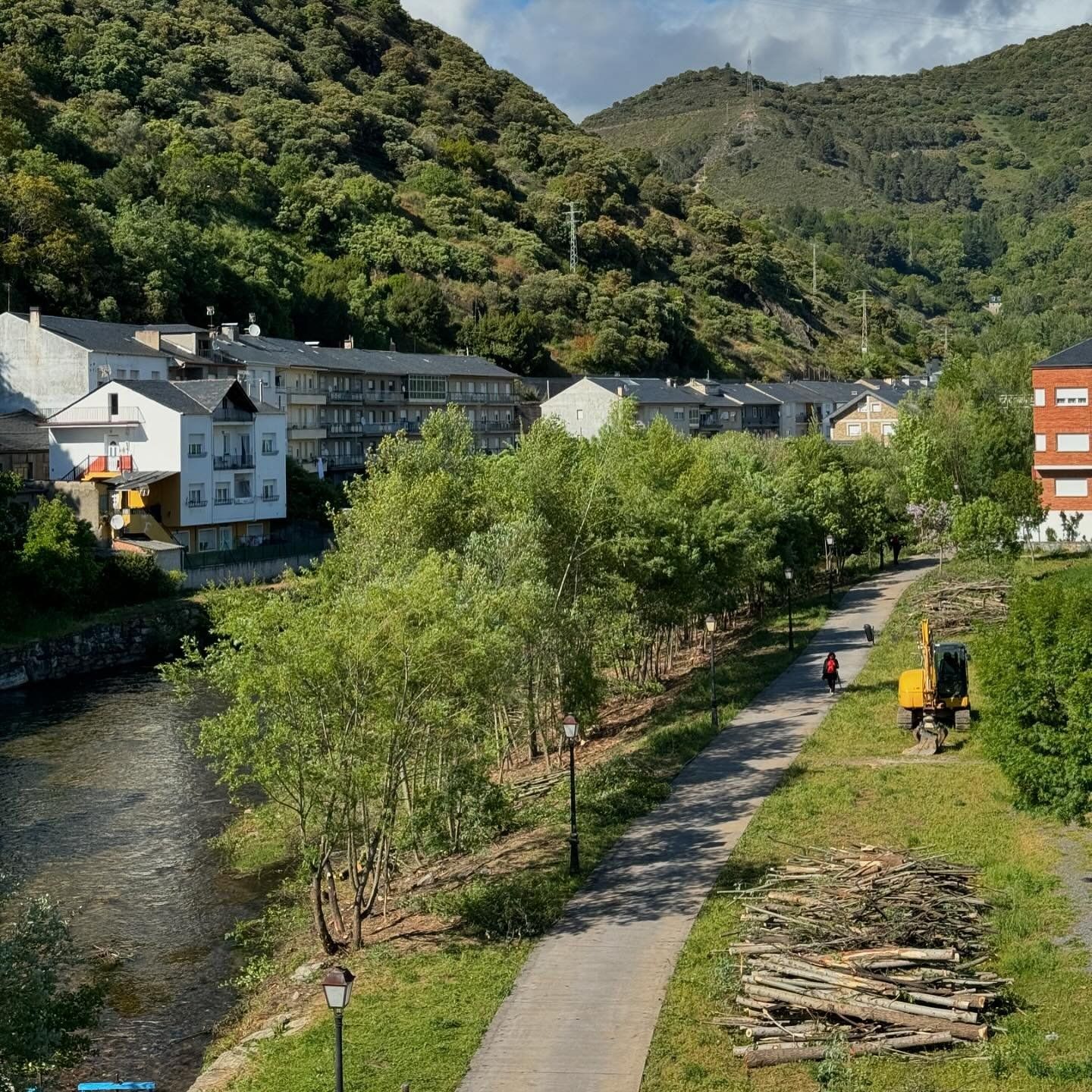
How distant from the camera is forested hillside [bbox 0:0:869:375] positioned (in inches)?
3780

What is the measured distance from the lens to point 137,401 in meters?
68.4

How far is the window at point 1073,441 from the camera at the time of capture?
62188 millimetres

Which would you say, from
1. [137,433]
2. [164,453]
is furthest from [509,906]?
[137,433]

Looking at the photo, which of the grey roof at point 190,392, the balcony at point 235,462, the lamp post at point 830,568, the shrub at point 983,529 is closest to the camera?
the shrub at point 983,529

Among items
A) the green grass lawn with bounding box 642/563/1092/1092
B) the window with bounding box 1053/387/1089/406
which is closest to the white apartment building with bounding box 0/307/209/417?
the window with bounding box 1053/387/1089/406

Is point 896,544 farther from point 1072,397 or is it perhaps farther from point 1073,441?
point 1072,397

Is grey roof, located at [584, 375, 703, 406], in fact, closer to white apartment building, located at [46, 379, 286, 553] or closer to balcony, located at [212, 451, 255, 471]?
balcony, located at [212, 451, 255, 471]

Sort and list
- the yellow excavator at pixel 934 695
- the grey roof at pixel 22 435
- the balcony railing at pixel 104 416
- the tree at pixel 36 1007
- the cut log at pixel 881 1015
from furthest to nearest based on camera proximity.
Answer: the grey roof at pixel 22 435 < the balcony railing at pixel 104 416 < the yellow excavator at pixel 934 695 < the cut log at pixel 881 1015 < the tree at pixel 36 1007

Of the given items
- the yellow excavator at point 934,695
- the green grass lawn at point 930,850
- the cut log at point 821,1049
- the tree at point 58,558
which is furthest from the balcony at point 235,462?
the cut log at point 821,1049

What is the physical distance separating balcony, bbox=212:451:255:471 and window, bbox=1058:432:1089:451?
131ft

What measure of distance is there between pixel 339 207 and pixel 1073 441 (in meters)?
80.3

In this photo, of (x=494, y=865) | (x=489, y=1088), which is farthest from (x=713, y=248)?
(x=489, y=1088)

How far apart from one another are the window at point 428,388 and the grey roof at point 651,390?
10.5 meters

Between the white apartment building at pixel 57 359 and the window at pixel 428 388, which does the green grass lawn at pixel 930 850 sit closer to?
the white apartment building at pixel 57 359
